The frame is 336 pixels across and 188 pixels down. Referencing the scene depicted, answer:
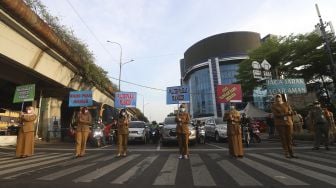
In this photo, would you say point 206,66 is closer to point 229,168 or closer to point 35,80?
point 35,80

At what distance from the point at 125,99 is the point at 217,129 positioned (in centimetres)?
1842

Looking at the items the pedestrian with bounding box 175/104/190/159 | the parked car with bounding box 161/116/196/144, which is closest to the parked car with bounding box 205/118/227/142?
the parked car with bounding box 161/116/196/144

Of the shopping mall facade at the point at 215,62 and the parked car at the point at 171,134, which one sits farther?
the shopping mall facade at the point at 215,62

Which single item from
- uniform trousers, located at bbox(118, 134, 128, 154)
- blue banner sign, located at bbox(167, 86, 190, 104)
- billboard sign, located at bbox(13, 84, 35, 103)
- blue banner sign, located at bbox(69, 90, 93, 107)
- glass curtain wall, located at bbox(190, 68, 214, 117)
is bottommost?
uniform trousers, located at bbox(118, 134, 128, 154)

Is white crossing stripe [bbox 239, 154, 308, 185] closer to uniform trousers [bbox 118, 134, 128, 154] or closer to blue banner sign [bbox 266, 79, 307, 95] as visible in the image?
uniform trousers [bbox 118, 134, 128, 154]

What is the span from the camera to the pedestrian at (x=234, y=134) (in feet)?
34.8

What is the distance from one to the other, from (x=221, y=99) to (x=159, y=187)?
19.7m

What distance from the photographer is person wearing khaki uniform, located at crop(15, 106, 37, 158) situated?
39.2ft

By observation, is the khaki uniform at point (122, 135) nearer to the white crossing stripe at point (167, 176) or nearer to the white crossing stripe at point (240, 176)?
the white crossing stripe at point (167, 176)

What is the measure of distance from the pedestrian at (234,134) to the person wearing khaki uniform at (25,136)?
688 cm

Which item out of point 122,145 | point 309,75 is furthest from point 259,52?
point 122,145

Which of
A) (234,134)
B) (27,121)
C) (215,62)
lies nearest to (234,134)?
(234,134)

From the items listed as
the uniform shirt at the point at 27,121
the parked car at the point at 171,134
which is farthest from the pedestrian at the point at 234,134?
the uniform shirt at the point at 27,121

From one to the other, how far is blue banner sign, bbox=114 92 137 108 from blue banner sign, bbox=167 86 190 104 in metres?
7.34
